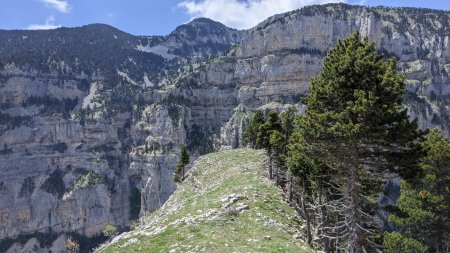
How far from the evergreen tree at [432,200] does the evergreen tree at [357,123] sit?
13928 mm

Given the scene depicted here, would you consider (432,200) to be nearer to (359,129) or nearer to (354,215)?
(354,215)

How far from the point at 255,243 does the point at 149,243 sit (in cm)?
629

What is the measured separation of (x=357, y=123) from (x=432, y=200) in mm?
20134

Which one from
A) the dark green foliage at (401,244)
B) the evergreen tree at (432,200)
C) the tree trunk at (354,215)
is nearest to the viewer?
the tree trunk at (354,215)

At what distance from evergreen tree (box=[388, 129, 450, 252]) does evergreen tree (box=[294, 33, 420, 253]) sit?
1393 cm

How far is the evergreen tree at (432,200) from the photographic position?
36625 millimetres

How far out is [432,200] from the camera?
1451 inches

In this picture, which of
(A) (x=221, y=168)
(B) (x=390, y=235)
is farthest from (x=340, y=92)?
(A) (x=221, y=168)

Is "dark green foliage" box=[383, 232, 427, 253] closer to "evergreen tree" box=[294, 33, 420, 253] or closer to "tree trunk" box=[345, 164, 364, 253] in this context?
"evergreen tree" box=[294, 33, 420, 253]

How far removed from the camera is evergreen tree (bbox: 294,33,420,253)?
2202cm

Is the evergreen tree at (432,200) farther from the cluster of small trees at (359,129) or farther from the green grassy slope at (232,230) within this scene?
the green grassy slope at (232,230)

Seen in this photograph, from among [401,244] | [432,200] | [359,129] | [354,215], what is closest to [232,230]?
[354,215]

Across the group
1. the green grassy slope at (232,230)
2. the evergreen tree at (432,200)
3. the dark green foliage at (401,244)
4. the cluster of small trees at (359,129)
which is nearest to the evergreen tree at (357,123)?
the cluster of small trees at (359,129)

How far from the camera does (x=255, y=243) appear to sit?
2258 centimetres
